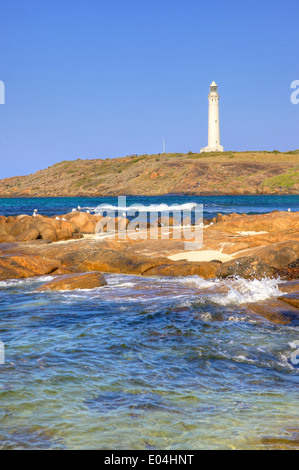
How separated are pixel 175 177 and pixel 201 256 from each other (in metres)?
94.3

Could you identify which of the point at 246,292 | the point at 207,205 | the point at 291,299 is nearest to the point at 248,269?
the point at 246,292

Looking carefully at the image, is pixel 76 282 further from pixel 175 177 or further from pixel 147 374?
pixel 175 177

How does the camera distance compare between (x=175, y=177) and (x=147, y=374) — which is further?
(x=175, y=177)

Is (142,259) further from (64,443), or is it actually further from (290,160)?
(290,160)

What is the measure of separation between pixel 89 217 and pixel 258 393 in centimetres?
2435

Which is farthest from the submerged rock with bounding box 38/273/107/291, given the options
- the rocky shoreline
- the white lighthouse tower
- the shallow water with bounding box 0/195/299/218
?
the white lighthouse tower

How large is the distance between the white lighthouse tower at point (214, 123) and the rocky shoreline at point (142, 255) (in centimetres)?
10771

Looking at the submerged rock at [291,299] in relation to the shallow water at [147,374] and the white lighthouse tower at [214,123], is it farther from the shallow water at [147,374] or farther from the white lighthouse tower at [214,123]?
the white lighthouse tower at [214,123]

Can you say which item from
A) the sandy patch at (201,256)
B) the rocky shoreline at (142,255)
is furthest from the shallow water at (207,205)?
the sandy patch at (201,256)

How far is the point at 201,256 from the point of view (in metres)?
18.0

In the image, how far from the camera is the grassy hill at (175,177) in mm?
102250

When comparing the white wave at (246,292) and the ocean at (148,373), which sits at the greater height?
the white wave at (246,292)

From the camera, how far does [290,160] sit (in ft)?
377

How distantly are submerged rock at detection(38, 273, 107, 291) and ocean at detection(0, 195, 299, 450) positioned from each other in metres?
1.23
